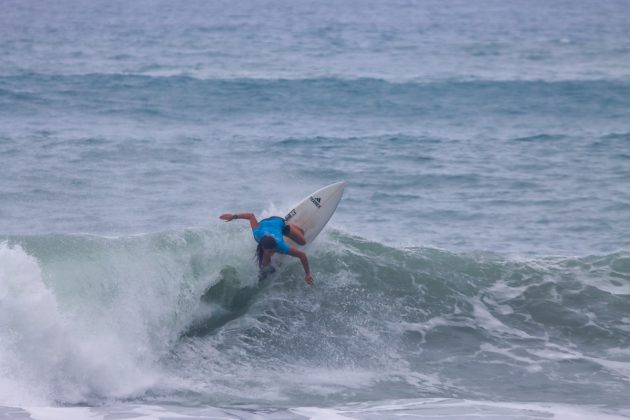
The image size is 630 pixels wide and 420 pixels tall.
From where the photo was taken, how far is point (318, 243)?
11922 mm

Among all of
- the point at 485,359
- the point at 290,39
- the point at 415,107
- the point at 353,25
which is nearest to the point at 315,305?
the point at 485,359

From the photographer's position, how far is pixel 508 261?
12141mm

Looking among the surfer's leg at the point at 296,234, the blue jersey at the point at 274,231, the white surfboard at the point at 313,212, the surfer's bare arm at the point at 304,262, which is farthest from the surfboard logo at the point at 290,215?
the surfer's bare arm at the point at 304,262

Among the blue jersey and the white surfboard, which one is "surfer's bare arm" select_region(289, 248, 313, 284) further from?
the white surfboard

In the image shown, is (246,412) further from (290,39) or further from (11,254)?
(290,39)

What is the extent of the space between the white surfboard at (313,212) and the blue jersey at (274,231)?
735 millimetres

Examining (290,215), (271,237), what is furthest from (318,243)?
(271,237)

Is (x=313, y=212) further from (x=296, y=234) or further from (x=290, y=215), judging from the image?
(x=296, y=234)

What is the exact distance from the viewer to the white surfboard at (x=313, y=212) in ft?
38.3

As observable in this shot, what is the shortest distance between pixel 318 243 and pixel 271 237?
146 centimetres

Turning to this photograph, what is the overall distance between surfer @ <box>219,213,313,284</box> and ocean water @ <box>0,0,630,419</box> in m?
0.39

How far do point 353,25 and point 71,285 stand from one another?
37.7 metres

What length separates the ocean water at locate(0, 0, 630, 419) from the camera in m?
8.68

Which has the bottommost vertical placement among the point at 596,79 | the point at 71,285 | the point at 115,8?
the point at 71,285
